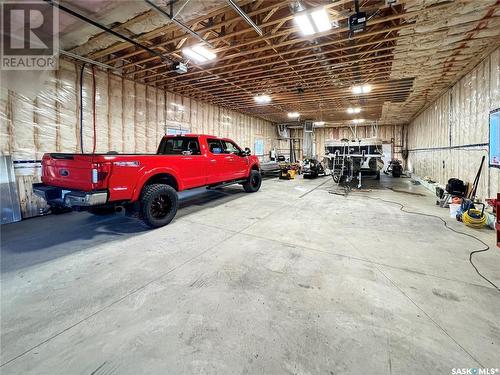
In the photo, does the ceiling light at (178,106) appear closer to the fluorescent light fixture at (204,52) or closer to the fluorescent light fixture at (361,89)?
the fluorescent light fixture at (204,52)

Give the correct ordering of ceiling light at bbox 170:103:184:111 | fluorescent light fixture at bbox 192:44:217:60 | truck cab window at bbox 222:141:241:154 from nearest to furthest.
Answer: fluorescent light fixture at bbox 192:44:217:60 → truck cab window at bbox 222:141:241:154 → ceiling light at bbox 170:103:184:111

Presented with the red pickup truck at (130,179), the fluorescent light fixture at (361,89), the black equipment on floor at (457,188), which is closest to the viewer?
the red pickup truck at (130,179)

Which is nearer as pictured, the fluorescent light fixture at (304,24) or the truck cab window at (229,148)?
Answer: the fluorescent light fixture at (304,24)

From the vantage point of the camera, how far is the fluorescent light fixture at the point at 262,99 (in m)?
9.56

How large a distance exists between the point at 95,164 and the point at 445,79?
375 inches

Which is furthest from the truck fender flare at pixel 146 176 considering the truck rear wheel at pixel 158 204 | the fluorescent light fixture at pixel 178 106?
the fluorescent light fixture at pixel 178 106

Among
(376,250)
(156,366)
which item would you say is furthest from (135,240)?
(376,250)

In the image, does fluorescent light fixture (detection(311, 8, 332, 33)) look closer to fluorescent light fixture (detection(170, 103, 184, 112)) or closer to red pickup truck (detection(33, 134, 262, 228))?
red pickup truck (detection(33, 134, 262, 228))

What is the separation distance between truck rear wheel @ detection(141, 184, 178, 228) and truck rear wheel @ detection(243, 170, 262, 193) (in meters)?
3.59

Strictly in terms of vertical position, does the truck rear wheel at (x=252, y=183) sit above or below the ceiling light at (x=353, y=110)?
below

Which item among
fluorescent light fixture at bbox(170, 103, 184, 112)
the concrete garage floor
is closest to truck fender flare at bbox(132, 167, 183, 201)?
the concrete garage floor

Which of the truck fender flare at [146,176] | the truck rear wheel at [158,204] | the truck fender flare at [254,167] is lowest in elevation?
the truck rear wheel at [158,204]

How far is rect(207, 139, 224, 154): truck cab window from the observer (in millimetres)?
5516

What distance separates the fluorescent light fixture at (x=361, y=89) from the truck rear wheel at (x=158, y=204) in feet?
25.1
